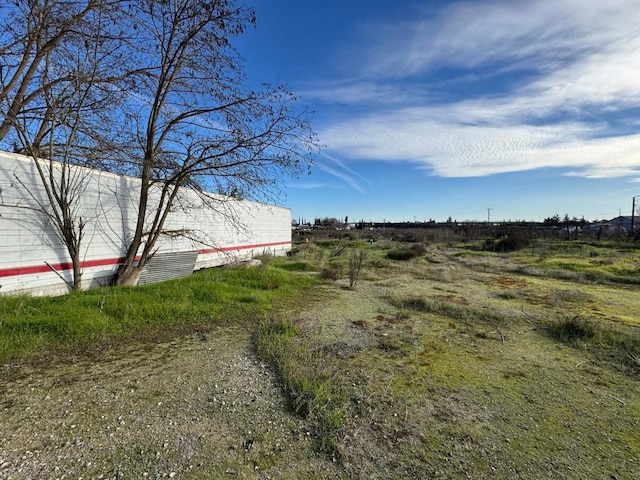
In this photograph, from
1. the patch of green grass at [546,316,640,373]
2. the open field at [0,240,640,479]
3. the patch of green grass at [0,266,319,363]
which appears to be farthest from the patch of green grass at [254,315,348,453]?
the patch of green grass at [546,316,640,373]

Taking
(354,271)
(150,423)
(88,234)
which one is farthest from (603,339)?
(88,234)

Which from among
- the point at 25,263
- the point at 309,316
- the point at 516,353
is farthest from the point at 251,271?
the point at 516,353

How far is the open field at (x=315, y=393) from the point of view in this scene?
2123 millimetres

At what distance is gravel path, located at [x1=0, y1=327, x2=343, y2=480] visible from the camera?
2.00 m

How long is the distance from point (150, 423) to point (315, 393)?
1306mm

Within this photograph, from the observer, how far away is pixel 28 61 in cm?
564

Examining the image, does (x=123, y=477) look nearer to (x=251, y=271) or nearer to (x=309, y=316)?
(x=309, y=316)

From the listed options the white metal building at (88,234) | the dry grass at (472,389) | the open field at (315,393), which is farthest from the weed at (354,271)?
the white metal building at (88,234)

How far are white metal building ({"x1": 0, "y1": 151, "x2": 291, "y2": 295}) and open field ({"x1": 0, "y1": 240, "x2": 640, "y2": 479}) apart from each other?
104 cm

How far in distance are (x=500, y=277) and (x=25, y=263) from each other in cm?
1290

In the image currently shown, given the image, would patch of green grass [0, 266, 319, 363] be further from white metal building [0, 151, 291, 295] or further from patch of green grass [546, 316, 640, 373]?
patch of green grass [546, 316, 640, 373]

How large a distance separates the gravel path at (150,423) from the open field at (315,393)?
0.04ft

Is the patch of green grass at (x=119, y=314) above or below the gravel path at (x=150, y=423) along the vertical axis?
above

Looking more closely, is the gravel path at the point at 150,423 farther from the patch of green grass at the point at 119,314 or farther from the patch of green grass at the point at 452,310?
the patch of green grass at the point at 452,310
